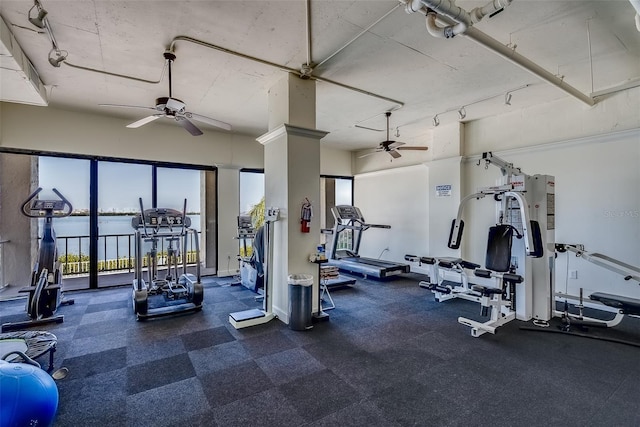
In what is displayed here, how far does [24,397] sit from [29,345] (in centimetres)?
162

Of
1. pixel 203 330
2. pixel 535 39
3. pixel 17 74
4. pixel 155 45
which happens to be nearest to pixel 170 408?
pixel 203 330

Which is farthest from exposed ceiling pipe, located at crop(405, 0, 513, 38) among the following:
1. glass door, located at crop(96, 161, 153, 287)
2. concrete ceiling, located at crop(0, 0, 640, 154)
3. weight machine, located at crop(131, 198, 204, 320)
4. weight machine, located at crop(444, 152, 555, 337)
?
glass door, located at crop(96, 161, 153, 287)

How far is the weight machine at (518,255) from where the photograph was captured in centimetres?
367

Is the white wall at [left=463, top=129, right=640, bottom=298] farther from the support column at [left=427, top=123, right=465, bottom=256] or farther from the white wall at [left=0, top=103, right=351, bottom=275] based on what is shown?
the white wall at [left=0, top=103, right=351, bottom=275]

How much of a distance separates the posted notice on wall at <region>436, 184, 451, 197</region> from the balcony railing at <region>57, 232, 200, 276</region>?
4954mm

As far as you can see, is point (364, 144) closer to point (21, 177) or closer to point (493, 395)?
point (493, 395)

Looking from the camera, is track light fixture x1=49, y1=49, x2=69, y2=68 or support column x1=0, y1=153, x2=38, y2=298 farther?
support column x1=0, y1=153, x2=38, y2=298

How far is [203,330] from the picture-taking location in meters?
3.54

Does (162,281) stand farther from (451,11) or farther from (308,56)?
(451,11)

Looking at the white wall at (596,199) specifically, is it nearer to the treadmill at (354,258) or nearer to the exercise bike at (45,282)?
the treadmill at (354,258)

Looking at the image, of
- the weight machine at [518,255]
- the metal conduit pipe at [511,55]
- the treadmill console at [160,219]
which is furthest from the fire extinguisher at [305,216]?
the metal conduit pipe at [511,55]

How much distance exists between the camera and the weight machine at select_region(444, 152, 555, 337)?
12.0ft

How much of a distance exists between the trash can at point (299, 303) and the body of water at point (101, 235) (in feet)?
11.4

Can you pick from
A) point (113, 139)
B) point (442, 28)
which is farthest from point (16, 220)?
point (442, 28)
